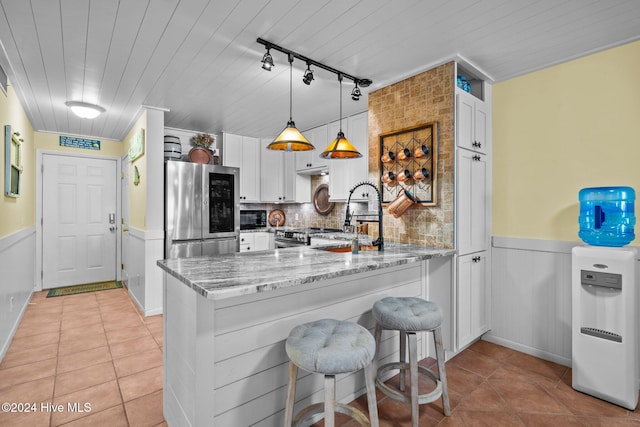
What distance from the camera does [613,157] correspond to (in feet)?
7.73

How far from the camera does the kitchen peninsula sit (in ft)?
4.71

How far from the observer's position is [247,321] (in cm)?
157

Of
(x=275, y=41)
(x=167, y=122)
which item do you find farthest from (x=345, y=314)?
(x=167, y=122)

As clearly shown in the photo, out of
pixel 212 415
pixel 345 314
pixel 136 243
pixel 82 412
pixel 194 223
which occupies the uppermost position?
pixel 194 223

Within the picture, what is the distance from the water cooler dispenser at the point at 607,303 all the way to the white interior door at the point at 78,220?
6.15 meters

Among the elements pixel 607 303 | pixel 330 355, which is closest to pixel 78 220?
pixel 330 355

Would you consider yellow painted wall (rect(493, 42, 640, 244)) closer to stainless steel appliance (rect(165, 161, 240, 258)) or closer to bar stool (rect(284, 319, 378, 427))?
bar stool (rect(284, 319, 378, 427))

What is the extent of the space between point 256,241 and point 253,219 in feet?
2.23

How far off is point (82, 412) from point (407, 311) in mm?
2121

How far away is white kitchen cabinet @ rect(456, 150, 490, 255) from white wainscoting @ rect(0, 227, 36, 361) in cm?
371

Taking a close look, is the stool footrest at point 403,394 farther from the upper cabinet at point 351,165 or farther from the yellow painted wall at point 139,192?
the yellow painted wall at point 139,192

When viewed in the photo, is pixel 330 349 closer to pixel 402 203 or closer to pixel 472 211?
pixel 402 203

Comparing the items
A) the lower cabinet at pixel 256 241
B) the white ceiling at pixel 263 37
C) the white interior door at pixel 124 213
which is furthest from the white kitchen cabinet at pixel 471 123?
the white interior door at pixel 124 213

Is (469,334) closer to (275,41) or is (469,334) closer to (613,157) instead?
(613,157)
